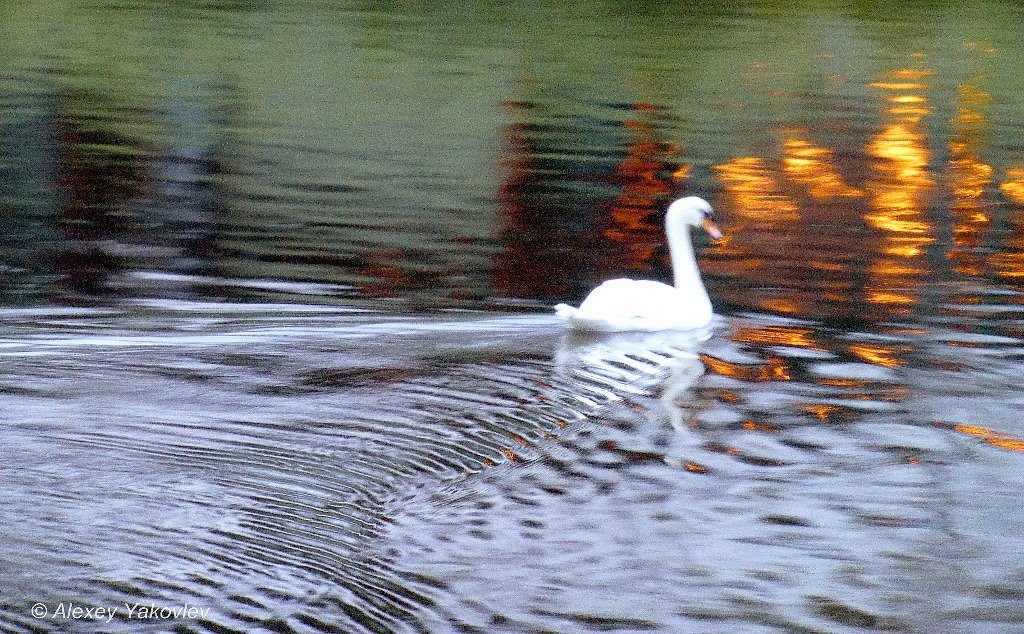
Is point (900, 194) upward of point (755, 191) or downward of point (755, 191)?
upward

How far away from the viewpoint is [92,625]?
6285mm

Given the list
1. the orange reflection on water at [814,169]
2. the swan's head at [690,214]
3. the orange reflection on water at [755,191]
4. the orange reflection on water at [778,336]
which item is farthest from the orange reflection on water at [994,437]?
the orange reflection on water at [814,169]

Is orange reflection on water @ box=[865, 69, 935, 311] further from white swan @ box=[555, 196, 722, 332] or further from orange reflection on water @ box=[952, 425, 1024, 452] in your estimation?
orange reflection on water @ box=[952, 425, 1024, 452]

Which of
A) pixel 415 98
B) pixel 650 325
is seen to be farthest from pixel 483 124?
pixel 650 325

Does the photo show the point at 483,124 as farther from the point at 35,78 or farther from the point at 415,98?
the point at 35,78

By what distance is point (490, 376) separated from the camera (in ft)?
32.0

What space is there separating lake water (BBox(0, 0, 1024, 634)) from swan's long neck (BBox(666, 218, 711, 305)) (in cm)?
38

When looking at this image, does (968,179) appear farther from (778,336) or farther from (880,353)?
(880,353)

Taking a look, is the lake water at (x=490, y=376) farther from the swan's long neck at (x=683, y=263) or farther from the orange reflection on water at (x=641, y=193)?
the swan's long neck at (x=683, y=263)

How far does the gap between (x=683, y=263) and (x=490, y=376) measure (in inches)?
100.0

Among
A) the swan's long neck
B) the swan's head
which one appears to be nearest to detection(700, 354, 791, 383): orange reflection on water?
the swan's long neck

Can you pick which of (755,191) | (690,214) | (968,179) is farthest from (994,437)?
(968,179)

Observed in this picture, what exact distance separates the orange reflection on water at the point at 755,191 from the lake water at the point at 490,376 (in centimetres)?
8

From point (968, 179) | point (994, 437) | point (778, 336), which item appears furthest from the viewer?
point (968, 179)
